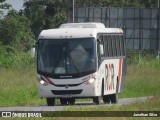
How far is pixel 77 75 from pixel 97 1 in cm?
5571

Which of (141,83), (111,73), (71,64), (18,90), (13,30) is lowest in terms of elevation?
(13,30)

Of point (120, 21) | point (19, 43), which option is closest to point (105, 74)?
point (120, 21)

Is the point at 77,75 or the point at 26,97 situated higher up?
the point at 77,75

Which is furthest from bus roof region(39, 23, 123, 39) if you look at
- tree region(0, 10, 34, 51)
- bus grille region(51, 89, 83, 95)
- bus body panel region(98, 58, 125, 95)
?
tree region(0, 10, 34, 51)

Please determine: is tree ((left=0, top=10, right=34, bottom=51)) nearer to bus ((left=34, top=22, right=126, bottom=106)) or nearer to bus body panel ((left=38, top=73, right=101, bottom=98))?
bus ((left=34, top=22, right=126, bottom=106))

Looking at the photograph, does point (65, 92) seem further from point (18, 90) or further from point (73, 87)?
point (18, 90)

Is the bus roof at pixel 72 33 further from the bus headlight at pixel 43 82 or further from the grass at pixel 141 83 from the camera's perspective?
the grass at pixel 141 83

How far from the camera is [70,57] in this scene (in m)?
29.8

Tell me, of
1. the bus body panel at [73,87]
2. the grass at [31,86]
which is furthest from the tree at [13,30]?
the bus body panel at [73,87]

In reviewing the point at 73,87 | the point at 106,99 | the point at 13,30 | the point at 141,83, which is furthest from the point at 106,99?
the point at 13,30

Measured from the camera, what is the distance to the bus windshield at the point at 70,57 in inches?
1172

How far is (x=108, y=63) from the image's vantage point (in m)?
31.5

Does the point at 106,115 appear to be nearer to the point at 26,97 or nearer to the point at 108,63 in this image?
the point at 108,63

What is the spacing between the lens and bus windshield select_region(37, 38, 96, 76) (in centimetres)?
2977
